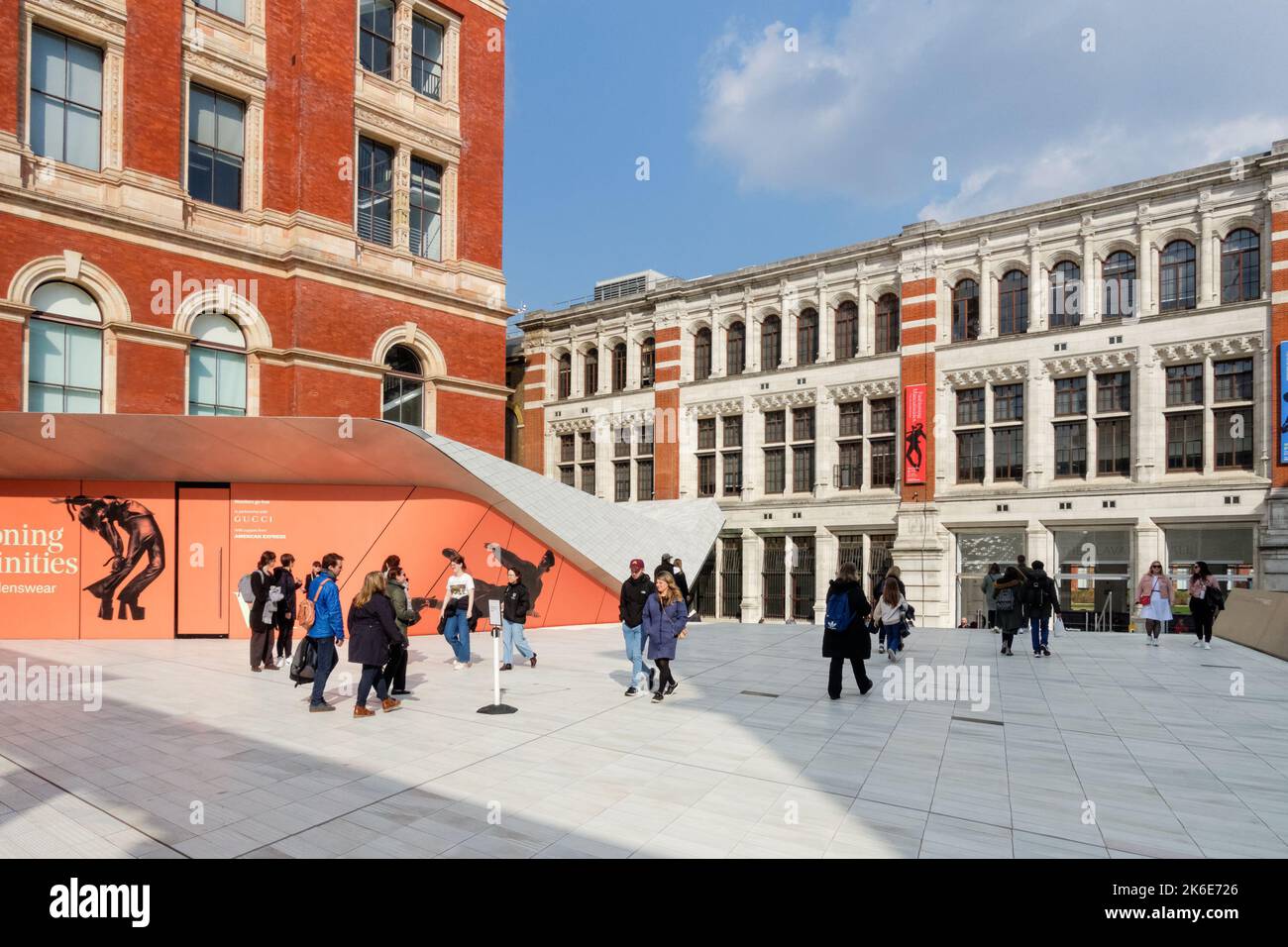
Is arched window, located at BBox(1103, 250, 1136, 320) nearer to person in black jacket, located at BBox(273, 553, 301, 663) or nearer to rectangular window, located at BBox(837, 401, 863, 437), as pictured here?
rectangular window, located at BBox(837, 401, 863, 437)

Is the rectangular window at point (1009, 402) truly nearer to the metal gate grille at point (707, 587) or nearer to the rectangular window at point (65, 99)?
the metal gate grille at point (707, 587)

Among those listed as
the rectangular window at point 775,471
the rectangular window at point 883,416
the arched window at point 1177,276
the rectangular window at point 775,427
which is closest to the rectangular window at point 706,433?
the rectangular window at point 775,427

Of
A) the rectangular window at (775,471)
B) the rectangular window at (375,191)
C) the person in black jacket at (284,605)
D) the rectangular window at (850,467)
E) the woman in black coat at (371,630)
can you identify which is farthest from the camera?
the rectangular window at (775,471)

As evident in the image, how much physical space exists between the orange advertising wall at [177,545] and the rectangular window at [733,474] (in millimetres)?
20359

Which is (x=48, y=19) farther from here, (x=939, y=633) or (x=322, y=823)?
(x=939, y=633)

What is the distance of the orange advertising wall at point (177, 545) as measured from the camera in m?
16.5

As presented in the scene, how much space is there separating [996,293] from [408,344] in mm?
22210

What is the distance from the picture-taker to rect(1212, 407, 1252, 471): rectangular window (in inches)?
1047

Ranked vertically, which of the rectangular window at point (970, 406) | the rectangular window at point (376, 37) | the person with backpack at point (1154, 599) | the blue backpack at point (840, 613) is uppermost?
the rectangular window at point (376, 37)

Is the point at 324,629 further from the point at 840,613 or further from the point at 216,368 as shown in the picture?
the point at 216,368

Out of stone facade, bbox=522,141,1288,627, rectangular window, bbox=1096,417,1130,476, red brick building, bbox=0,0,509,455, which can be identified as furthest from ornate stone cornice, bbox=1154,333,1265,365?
red brick building, bbox=0,0,509,455
